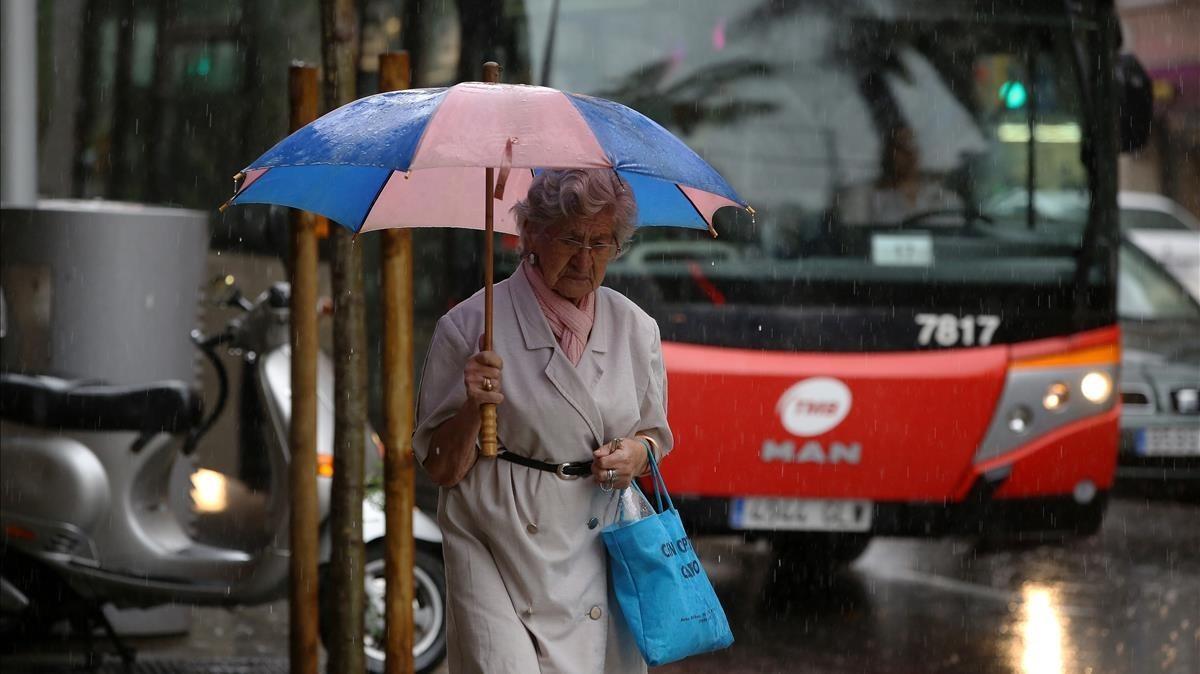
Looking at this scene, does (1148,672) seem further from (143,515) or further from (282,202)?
(282,202)

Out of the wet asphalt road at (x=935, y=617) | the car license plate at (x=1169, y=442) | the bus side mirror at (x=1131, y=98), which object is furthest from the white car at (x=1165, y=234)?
the bus side mirror at (x=1131, y=98)

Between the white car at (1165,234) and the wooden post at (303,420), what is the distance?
1256 cm

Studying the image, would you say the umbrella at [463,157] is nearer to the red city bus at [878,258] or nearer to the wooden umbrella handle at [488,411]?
the wooden umbrella handle at [488,411]

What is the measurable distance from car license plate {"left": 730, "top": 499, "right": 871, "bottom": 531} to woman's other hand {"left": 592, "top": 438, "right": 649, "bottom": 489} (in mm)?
4636

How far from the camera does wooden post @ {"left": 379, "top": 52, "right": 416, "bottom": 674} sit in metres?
5.31

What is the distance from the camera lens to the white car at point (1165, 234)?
17438 mm

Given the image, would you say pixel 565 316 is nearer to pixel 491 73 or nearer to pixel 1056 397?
pixel 491 73

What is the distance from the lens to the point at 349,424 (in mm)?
5438

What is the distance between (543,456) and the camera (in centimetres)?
370

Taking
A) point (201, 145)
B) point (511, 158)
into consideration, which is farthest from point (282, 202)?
point (201, 145)

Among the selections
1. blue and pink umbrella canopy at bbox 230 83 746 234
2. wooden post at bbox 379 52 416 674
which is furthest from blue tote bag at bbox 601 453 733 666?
wooden post at bbox 379 52 416 674

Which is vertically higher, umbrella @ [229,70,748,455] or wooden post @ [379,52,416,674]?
umbrella @ [229,70,748,455]

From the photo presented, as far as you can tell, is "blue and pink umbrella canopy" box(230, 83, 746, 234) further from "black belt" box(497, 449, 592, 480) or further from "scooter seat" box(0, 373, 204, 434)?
"scooter seat" box(0, 373, 204, 434)

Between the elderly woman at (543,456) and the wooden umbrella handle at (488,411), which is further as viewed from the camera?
the elderly woman at (543,456)
